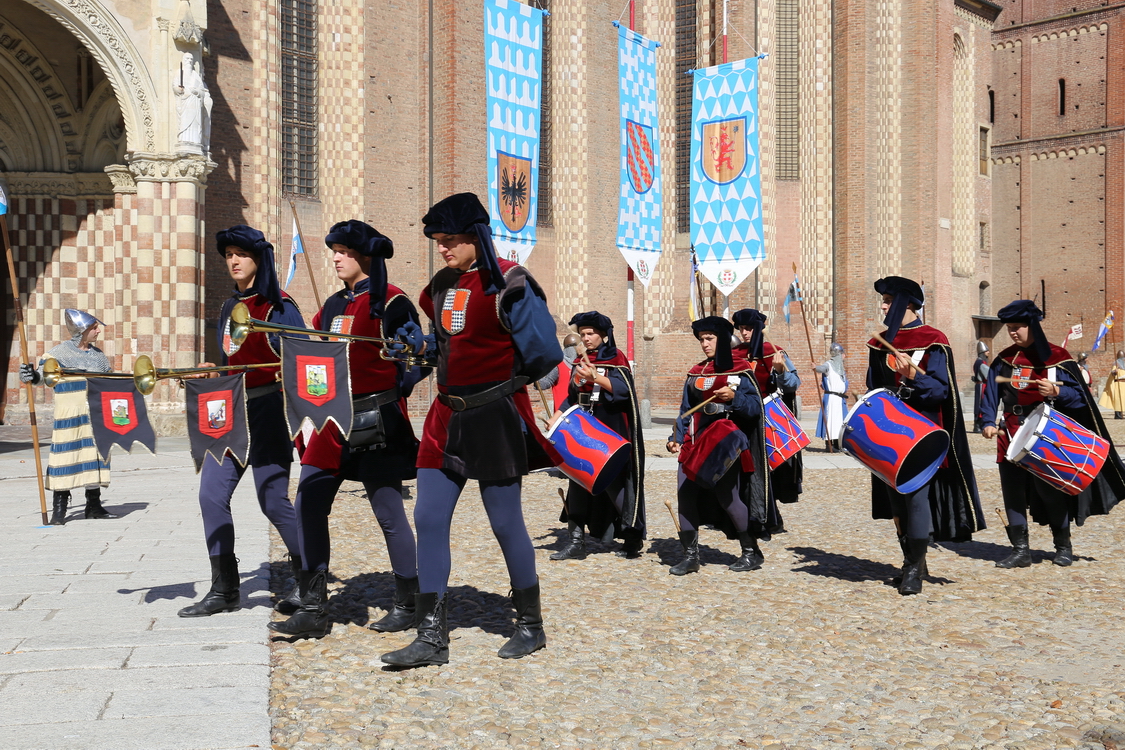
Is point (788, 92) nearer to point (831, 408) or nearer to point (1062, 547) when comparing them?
point (831, 408)

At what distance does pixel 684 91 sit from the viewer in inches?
1042

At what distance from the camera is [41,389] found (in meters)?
18.4

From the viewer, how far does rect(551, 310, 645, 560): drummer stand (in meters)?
7.56

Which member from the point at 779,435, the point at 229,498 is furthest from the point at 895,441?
the point at 229,498

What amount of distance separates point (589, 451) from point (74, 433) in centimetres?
500

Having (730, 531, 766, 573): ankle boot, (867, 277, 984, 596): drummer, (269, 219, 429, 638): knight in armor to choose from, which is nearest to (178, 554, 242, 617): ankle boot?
(269, 219, 429, 638): knight in armor

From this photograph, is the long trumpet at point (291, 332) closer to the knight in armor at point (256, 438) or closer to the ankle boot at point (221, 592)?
the knight in armor at point (256, 438)

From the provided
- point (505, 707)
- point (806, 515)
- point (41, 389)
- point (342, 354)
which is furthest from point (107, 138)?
point (505, 707)

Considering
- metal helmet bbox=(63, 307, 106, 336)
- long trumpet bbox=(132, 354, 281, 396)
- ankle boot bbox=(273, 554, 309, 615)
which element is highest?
metal helmet bbox=(63, 307, 106, 336)

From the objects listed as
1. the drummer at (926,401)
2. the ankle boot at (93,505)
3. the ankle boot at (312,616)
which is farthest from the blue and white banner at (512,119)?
the ankle boot at (312,616)

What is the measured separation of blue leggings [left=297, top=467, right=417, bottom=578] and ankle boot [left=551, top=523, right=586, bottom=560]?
250 centimetres

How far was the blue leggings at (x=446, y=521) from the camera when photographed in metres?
4.73

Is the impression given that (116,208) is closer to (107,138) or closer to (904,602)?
(107,138)

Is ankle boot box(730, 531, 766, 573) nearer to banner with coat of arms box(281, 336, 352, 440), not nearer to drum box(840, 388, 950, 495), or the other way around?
drum box(840, 388, 950, 495)
